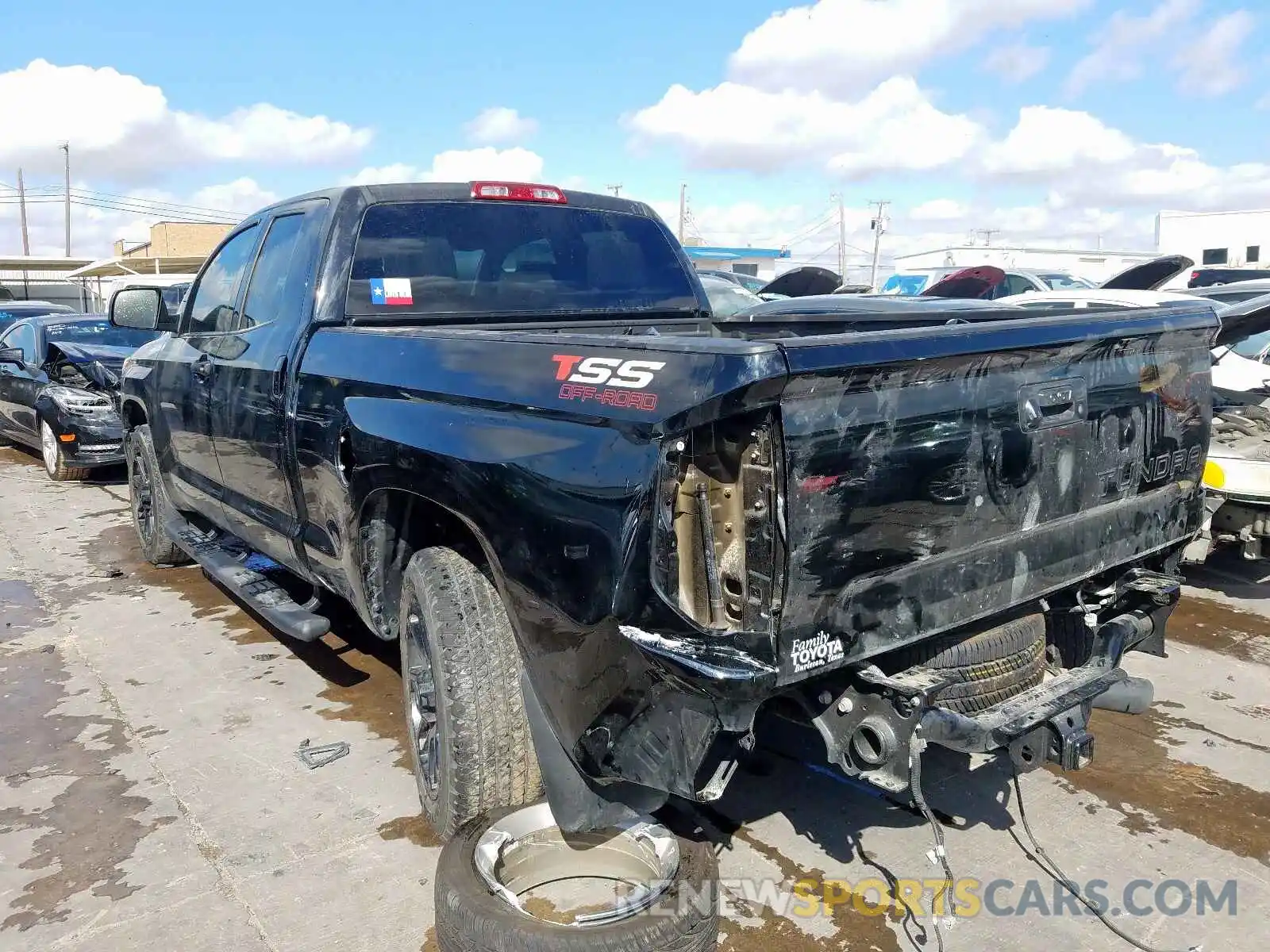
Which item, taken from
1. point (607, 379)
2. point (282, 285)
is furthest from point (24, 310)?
point (607, 379)

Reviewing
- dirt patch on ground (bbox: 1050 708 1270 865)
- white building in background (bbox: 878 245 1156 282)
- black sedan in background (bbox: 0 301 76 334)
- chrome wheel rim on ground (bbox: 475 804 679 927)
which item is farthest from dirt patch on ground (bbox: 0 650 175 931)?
white building in background (bbox: 878 245 1156 282)

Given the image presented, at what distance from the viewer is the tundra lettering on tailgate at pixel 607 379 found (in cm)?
213

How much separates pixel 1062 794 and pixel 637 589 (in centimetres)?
212

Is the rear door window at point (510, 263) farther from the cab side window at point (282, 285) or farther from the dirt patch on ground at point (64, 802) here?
the dirt patch on ground at point (64, 802)

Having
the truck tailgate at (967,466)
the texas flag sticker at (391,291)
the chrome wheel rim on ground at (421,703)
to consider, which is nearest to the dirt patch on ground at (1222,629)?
the truck tailgate at (967,466)

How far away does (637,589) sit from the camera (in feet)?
6.94

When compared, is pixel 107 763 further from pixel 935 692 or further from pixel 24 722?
pixel 935 692

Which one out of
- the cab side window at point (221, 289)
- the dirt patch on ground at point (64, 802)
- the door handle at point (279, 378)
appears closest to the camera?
the dirt patch on ground at point (64, 802)

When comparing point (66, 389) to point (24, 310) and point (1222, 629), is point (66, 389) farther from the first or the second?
point (1222, 629)

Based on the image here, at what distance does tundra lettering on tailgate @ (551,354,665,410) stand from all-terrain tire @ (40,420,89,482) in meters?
8.75

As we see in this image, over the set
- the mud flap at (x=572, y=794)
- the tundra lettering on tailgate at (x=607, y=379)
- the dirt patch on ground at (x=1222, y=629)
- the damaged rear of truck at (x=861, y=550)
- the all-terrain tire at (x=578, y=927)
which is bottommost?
the dirt patch on ground at (x=1222, y=629)

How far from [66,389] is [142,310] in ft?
17.2

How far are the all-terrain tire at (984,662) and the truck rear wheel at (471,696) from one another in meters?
1.07

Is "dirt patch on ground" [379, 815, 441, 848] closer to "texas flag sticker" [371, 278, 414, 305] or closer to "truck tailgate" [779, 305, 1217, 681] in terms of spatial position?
"truck tailgate" [779, 305, 1217, 681]
